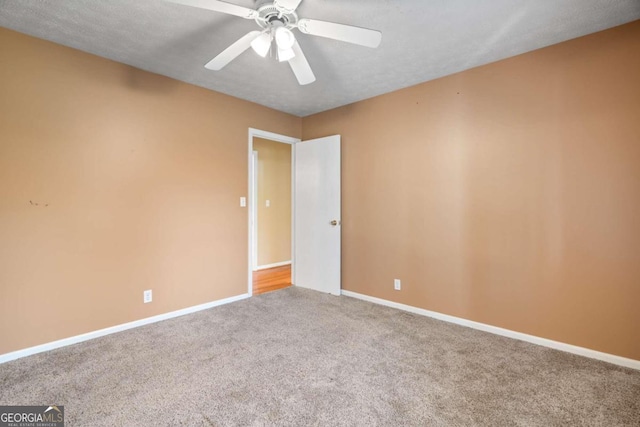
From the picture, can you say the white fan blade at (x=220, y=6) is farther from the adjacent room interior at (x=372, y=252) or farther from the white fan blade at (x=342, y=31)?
the adjacent room interior at (x=372, y=252)

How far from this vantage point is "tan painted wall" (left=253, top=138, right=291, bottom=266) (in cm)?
550

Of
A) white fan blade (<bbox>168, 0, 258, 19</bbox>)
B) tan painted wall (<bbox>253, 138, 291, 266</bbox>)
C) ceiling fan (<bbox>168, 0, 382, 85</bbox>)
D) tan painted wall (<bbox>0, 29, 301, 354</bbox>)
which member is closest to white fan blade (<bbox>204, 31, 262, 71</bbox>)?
ceiling fan (<bbox>168, 0, 382, 85</bbox>)

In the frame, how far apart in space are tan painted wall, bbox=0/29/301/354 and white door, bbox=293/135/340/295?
0.96 meters

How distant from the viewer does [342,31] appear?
1.72 meters

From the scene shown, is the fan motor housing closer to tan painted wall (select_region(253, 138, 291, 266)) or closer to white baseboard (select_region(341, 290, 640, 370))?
white baseboard (select_region(341, 290, 640, 370))

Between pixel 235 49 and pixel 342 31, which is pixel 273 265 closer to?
pixel 235 49

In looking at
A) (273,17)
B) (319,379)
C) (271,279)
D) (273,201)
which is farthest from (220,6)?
(273,201)

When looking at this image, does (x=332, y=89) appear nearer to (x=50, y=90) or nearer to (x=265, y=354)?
(x=50, y=90)

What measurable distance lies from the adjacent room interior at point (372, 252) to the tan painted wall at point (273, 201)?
1.93 m

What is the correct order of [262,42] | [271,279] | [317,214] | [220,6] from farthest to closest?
1. [271,279]
2. [317,214]
3. [262,42]
4. [220,6]

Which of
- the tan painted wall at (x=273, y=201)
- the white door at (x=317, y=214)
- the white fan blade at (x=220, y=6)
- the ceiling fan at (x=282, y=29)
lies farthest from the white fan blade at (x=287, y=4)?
the tan painted wall at (x=273, y=201)

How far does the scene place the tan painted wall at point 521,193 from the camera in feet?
7.06

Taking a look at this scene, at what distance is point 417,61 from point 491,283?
2.11 metres

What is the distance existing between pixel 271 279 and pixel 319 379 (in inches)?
109
